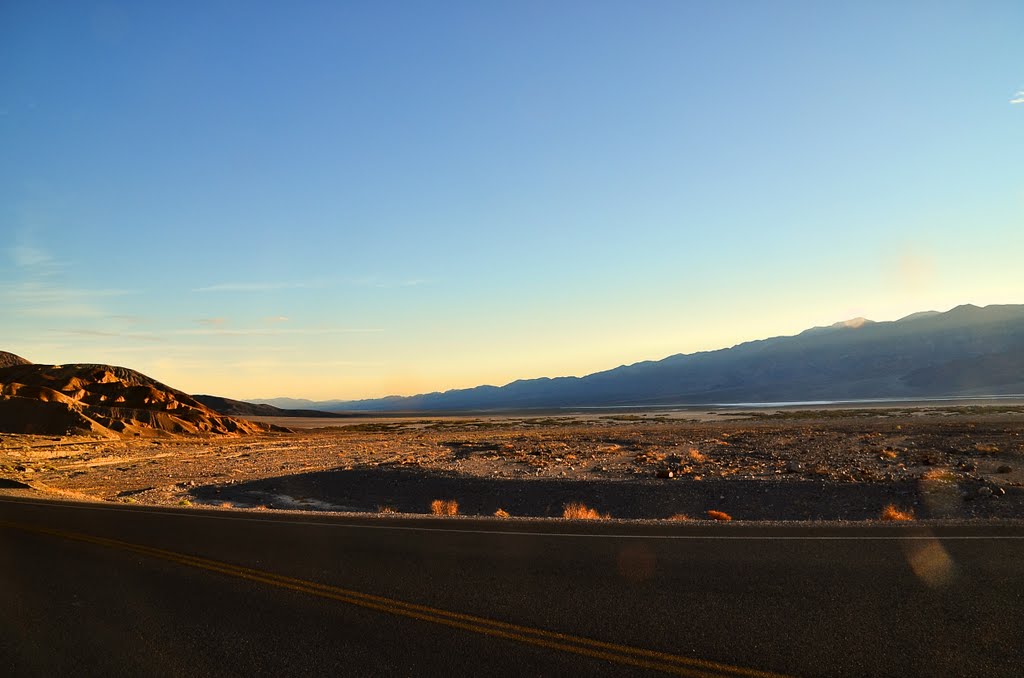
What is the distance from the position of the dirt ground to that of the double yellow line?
15619mm

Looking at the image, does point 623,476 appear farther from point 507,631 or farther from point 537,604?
point 507,631

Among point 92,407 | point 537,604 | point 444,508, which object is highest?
point 92,407

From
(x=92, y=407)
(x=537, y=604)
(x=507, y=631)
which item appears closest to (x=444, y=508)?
(x=537, y=604)

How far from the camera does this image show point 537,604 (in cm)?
746

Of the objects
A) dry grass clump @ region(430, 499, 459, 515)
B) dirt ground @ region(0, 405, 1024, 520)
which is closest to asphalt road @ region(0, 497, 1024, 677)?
dry grass clump @ region(430, 499, 459, 515)

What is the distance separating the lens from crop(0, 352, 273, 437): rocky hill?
236 ft

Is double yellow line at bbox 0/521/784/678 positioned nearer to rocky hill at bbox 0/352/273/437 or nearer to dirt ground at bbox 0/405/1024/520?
dirt ground at bbox 0/405/1024/520

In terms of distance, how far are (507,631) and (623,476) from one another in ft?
79.3

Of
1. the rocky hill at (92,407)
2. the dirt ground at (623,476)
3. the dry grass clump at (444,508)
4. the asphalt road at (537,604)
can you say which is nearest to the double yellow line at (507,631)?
the asphalt road at (537,604)

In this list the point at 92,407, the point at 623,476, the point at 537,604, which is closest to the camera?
the point at 537,604

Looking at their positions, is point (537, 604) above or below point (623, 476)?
above

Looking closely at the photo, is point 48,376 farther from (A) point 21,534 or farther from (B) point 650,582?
(B) point 650,582

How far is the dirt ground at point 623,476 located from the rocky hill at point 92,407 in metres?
25.6

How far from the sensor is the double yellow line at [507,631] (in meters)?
5.54
